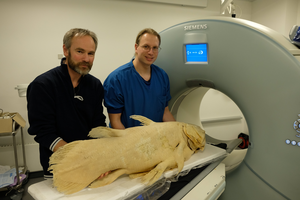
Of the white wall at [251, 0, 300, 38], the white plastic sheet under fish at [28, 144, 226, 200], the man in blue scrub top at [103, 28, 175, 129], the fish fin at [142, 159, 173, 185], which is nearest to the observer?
the white plastic sheet under fish at [28, 144, 226, 200]

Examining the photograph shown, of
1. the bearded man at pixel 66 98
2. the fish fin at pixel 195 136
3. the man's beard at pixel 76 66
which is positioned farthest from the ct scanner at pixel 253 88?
the man's beard at pixel 76 66

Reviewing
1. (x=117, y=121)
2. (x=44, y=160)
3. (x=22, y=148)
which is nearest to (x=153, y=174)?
(x=117, y=121)

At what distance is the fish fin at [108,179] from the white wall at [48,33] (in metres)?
1.73

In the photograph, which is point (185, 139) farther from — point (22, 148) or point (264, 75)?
point (22, 148)

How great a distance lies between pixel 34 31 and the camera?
2172mm

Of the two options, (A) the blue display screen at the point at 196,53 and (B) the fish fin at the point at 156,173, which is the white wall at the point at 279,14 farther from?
(B) the fish fin at the point at 156,173

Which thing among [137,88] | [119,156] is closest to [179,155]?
[119,156]

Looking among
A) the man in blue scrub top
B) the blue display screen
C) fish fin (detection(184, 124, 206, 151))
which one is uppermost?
the blue display screen

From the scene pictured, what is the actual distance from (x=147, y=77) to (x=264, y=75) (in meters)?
0.69

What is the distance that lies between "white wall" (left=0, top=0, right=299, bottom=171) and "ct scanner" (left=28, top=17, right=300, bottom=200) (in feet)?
2.98

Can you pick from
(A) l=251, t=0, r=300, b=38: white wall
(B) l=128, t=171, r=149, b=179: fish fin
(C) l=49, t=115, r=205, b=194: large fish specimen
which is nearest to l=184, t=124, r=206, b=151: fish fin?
(C) l=49, t=115, r=205, b=194: large fish specimen

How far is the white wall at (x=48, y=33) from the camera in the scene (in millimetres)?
2125

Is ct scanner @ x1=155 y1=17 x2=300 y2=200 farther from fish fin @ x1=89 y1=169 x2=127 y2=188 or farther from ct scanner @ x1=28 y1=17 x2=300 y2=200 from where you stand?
fish fin @ x1=89 y1=169 x2=127 y2=188

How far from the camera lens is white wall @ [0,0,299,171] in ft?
6.97
